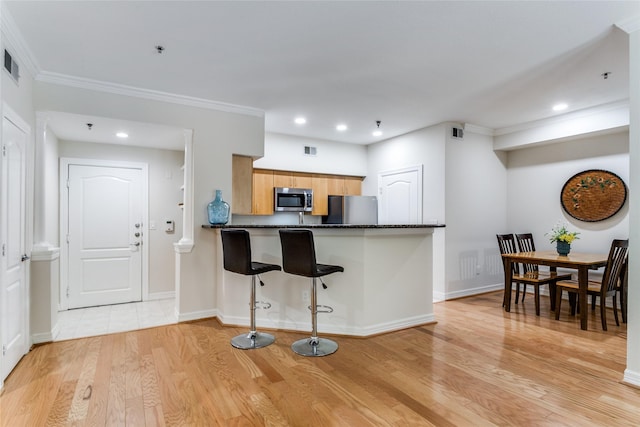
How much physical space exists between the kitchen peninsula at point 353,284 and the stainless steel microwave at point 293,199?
1.89m

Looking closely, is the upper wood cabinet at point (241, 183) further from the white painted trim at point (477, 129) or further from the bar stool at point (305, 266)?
the white painted trim at point (477, 129)

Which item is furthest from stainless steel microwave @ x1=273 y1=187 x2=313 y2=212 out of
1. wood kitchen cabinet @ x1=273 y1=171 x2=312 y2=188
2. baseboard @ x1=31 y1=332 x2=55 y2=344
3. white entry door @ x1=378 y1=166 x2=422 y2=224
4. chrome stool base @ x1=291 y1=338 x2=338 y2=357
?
baseboard @ x1=31 y1=332 x2=55 y2=344

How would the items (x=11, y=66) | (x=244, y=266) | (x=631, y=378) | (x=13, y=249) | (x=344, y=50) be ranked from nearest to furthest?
(x=631, y=378) < (x=11, y=66) < (x=13, y=249) < (x=344, y=50) < (x=244, y=266)

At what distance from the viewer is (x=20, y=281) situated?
292 centimetres

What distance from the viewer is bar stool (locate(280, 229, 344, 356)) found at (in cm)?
294

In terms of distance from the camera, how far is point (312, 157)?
615 cm

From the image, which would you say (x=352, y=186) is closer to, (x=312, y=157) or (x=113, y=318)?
(x=312, y=157)

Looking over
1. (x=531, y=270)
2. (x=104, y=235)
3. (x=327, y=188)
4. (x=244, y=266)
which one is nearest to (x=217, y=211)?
(x=244, y=266)

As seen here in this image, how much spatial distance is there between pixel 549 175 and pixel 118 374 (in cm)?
599

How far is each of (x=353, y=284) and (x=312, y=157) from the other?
320 centimetres

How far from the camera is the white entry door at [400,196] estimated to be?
5.56 meters

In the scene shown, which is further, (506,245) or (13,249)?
(506,245)

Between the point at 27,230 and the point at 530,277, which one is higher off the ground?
the point at 27,230

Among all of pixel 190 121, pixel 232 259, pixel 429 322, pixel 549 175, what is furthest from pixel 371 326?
pixel 549 175
